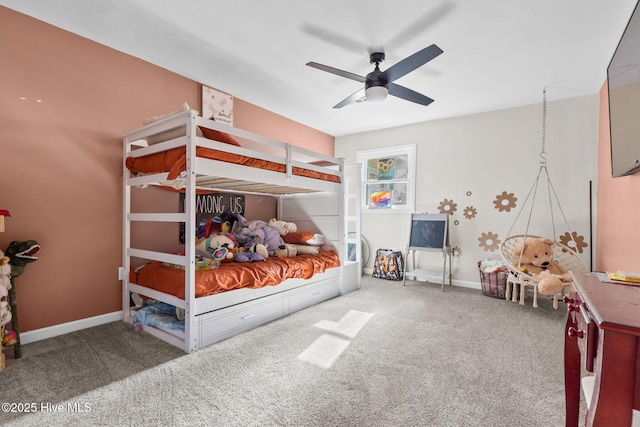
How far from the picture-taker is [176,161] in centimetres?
208

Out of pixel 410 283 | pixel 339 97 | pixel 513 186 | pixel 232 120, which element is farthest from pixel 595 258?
pixel 232 120

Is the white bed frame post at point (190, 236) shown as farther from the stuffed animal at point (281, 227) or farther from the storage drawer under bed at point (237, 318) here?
the stuffed animal at point (281, 227)

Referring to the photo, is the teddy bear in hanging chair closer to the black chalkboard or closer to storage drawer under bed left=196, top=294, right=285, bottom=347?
the black chalkboard

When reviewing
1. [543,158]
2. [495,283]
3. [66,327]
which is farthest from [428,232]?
[66,327]

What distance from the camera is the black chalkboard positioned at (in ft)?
13.0

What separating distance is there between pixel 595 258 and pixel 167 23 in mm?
4544

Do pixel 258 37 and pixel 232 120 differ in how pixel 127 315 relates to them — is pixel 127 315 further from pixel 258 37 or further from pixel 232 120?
pixel 258 37

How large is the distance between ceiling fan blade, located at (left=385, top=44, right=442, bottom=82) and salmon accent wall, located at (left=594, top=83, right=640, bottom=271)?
1517mm

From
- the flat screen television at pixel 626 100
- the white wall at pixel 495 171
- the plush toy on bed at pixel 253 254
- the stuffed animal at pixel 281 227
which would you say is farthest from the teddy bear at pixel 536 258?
the plush toy on bed at pixel 253 254

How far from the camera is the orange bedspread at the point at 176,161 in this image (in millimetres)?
2047

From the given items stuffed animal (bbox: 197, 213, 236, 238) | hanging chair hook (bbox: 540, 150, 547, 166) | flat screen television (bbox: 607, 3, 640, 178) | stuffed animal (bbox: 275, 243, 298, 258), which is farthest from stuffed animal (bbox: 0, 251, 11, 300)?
hanging chair hook (bbox: 540, 150, 547, 166)

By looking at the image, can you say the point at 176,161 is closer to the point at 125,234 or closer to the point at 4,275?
the point at 125,234

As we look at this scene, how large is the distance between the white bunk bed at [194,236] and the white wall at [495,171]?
1467 mm

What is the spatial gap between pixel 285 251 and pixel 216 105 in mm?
1766
